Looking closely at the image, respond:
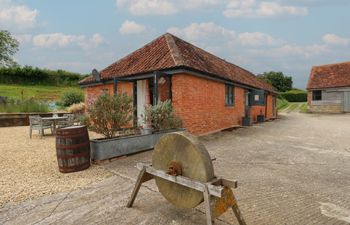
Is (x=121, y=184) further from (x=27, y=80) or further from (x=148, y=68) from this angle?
(x=27, y=80)

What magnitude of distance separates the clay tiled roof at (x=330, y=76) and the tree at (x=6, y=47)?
36871 mm

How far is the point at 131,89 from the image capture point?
12.6 meters

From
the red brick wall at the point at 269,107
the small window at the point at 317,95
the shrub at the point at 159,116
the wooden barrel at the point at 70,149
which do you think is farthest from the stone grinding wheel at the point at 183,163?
the small window at the point at 317,95

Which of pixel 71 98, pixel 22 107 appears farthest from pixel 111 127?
pixel 71 98

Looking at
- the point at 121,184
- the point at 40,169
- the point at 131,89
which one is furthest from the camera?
the point at 131,89

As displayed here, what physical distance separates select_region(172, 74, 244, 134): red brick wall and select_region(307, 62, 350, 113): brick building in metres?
21.6

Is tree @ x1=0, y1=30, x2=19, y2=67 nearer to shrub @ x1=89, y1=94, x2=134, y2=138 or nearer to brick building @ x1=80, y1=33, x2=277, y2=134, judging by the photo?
brick building @ x1=80, y1=33, x2=277, y2=134

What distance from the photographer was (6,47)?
29641mm

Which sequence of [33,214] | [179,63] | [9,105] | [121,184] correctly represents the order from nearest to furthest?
[33,214]
[121,184]
[179,63]
[9,105]

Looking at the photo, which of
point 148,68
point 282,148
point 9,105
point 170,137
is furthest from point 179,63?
point 9,105

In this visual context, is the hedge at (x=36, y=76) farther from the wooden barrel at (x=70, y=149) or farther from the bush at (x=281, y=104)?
the wooden barrel at (x=70, y=149)

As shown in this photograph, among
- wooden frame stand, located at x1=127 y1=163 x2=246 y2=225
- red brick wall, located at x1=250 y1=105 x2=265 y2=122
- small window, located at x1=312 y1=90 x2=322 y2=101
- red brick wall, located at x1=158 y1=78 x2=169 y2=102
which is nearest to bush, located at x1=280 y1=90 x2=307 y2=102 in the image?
small window, located at x1=312 y1=90 x2=322 y2=101

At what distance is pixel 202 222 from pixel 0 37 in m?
34.2

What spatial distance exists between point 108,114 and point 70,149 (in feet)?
4.92
